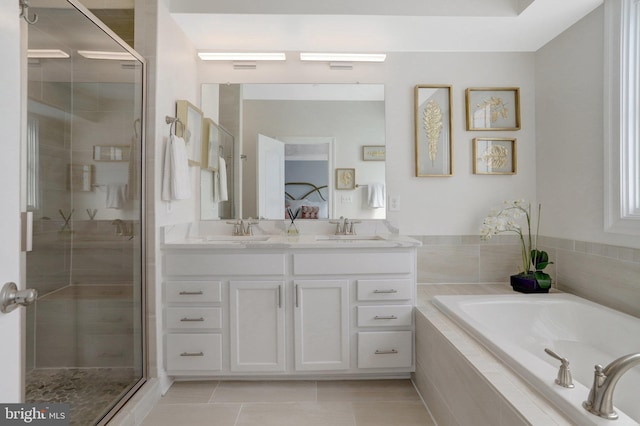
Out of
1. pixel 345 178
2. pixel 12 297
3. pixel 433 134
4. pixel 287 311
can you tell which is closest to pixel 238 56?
pixel 345 178

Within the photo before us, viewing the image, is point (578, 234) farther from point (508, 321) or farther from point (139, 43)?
point (139, 43)

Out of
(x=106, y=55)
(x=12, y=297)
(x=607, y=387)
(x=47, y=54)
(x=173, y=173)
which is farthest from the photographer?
(x=173, y=173)

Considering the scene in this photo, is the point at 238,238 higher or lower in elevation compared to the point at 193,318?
higher

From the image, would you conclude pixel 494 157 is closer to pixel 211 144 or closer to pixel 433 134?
pixel 433 134

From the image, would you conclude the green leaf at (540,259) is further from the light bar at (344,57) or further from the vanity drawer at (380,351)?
the light bar at (344,57)

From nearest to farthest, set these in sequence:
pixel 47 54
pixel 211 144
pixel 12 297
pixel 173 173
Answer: pixel 12 297, pixel 47 54, pixel 173 173, pixel 211 144

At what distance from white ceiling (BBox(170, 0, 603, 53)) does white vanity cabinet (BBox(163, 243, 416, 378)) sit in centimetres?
142

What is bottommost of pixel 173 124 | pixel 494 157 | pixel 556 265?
pixel 556 265

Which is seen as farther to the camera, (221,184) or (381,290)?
(221,184)

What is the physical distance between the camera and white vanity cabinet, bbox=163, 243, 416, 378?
2068mm

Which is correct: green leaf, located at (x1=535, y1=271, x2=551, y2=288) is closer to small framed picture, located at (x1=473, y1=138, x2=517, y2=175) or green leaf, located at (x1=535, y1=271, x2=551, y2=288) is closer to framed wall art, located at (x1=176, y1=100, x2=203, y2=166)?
small framed picture, located at (x1=473, y1=138, x2=517, y2=175)

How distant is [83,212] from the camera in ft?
4.88

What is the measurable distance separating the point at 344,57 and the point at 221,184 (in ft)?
4.29

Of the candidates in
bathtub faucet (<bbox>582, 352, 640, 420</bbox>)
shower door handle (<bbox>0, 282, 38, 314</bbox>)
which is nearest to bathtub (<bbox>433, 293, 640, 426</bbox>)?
bathtub faucet (<bbox>582, 352, 640, 420</bbox>)
